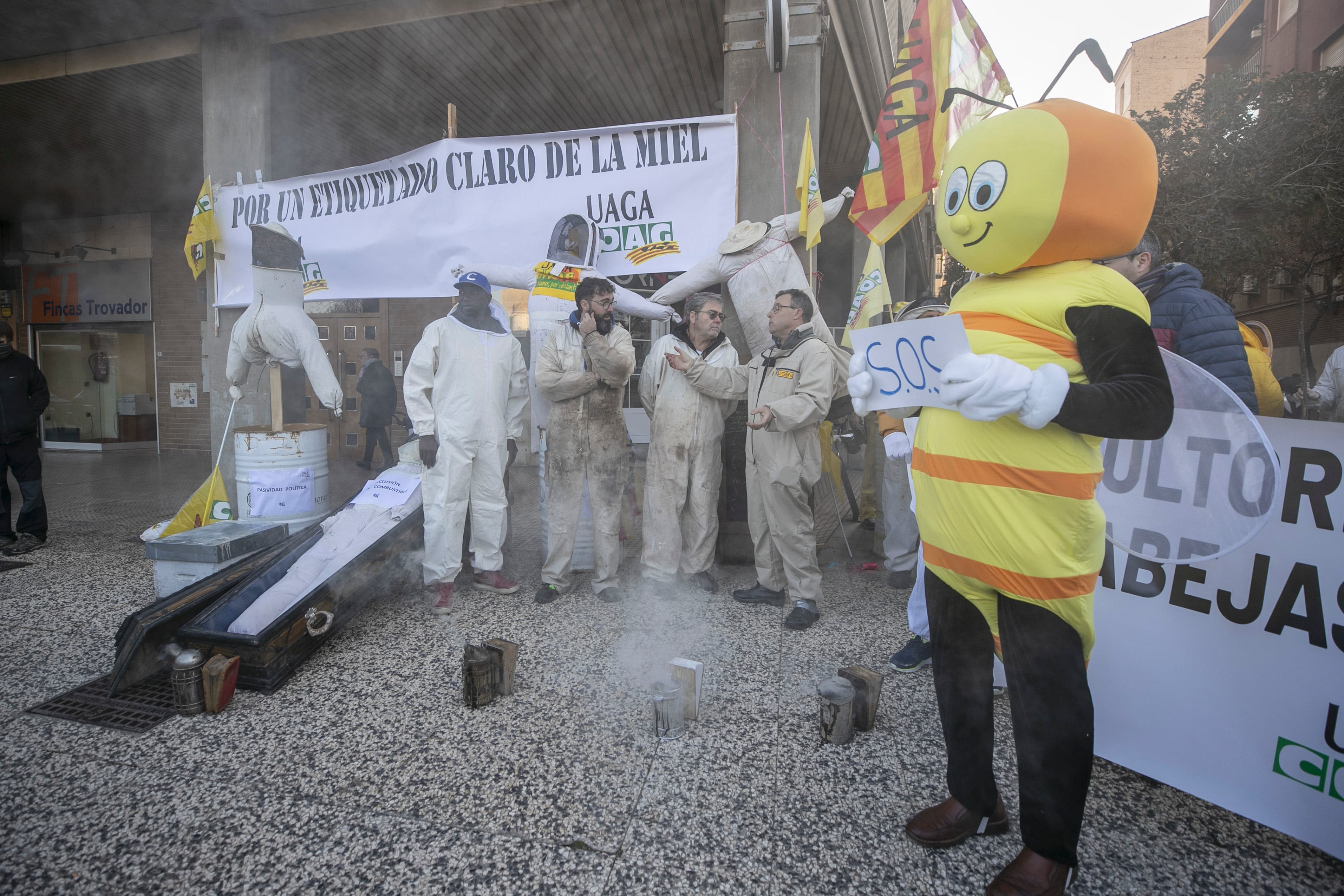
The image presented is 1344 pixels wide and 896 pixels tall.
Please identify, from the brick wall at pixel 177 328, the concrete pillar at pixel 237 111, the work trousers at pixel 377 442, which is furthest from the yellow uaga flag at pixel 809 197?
the brick wall at pixel 177 328

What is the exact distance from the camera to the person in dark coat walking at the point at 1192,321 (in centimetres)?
212

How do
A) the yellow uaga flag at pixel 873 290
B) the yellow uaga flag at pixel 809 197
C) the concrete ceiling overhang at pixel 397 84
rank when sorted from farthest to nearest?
1. the concrete ceiling overhang at pixel 397 84
2. the yellow uaga flag at pixel 873 290
3. the yellow uaga flag at pixel 809 197

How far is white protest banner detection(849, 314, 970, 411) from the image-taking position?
1.49 meters

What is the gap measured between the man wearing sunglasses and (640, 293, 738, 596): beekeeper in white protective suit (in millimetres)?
189

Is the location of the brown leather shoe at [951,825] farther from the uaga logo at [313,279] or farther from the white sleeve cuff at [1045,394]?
the uaga logo at [313,279]

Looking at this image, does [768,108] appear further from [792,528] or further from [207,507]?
[207,507]

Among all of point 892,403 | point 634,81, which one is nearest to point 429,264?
point 634,81

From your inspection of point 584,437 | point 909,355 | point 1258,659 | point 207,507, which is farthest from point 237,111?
point 1258,659

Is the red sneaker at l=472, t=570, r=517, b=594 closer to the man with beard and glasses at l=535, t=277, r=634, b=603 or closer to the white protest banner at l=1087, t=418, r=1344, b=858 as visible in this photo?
the man with beard and glasses at l=535, t=277, r=634, b=603

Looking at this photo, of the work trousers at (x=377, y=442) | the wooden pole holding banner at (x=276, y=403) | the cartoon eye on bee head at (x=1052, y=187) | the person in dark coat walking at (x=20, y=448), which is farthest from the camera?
the work trousers at (x=377, y=442)

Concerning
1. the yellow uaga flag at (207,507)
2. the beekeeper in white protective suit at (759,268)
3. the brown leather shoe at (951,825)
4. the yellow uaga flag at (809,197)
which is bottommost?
the brown leather shoe at (951,825)

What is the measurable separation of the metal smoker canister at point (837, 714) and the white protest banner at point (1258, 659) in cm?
83

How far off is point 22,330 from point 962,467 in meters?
16.1

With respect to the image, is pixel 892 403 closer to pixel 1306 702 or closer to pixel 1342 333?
pixel 1306 702
